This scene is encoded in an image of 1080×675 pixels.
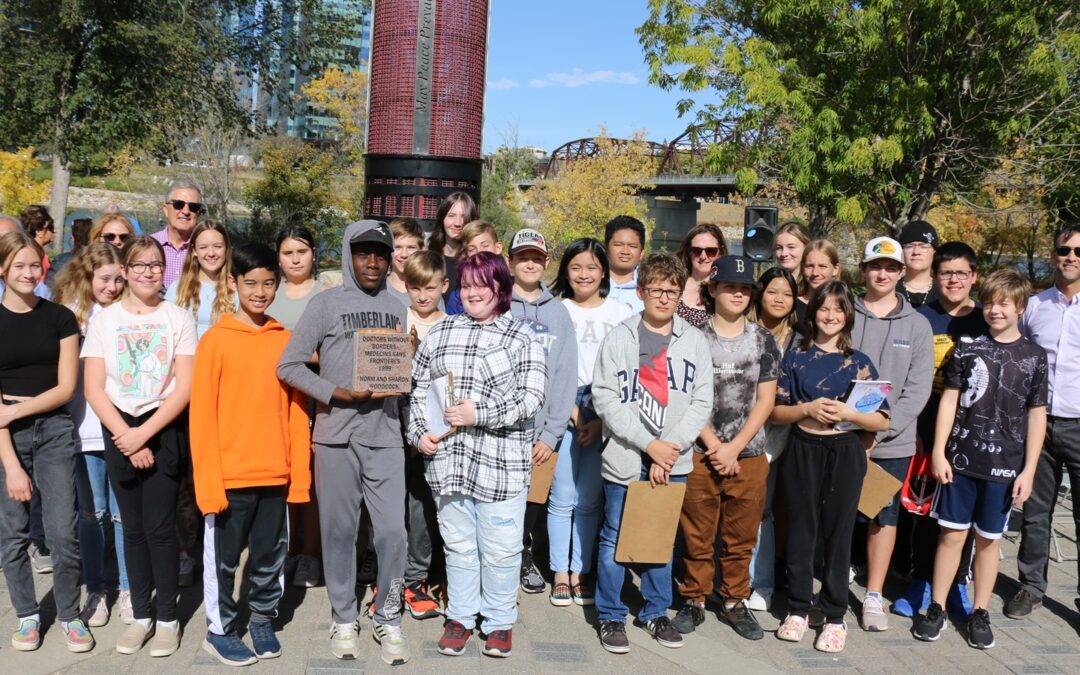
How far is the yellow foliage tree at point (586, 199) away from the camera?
110 feet

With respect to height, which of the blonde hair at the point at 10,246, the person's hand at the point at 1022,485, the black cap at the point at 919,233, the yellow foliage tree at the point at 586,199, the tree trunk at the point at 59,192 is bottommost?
the person's hand at the point at 1022,485

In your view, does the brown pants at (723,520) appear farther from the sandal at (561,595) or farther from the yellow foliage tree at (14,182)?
the yellow foliage tree at (14,182)

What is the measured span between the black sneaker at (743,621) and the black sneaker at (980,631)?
1072 mm

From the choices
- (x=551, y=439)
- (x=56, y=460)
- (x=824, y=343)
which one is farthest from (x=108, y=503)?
(x=824, y=343)

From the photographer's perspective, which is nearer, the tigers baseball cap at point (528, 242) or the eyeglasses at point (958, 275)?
the tigers baseball cap at point (528, 242)

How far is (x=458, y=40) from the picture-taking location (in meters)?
7.80

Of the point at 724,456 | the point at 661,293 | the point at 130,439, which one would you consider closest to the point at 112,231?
the point at 130,439

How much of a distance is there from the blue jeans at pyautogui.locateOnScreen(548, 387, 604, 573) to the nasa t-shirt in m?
1.91

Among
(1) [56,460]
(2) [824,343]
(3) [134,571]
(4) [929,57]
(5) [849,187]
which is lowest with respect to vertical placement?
(3) [134,571]

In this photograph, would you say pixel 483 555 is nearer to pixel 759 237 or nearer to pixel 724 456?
pixel 724 456

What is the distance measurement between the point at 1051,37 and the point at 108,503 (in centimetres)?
1253

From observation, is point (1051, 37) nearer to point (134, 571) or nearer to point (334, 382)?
point (334, 382)

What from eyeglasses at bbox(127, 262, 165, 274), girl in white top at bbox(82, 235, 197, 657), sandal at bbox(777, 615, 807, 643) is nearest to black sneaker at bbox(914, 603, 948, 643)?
sandal at bbox(777, 615, 807, 643)

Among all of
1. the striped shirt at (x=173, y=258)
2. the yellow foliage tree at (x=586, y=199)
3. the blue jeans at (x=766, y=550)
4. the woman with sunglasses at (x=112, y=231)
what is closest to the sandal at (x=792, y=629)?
the blue jeans at (x=766, y=550)
